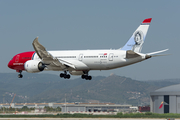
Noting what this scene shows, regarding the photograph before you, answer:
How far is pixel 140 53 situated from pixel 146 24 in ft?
18.7

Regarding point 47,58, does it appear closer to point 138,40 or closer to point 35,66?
point 35,66

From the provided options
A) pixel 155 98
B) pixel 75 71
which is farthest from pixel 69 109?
pixel 75 71

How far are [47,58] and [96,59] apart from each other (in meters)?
7.28

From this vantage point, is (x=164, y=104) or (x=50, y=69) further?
(x=164, y=104)

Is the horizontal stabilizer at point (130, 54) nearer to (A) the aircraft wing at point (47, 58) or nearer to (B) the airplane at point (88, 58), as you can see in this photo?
(B) the airplane at point (88, 58)

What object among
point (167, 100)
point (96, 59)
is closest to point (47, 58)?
point (96, 59)

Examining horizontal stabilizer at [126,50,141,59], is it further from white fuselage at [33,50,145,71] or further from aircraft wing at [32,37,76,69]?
aircraft wing at [32,37,76,69]

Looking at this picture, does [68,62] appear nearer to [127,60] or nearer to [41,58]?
[41,58]

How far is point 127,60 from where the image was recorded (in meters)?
50.2

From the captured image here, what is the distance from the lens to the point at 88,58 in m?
52.7

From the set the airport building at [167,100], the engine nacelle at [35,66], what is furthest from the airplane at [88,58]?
the airport building at [167,100]

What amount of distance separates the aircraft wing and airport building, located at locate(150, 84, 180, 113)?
62.2m

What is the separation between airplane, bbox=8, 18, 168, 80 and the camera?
50.2m

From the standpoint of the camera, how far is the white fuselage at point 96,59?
166 feet
